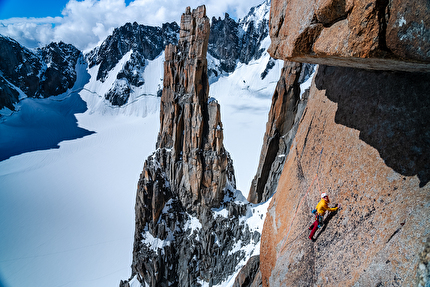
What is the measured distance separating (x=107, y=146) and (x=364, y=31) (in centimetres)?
6977

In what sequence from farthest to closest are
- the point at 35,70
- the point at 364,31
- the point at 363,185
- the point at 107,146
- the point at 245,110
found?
the point at 35,70
the point at 245,110
the point at 107,146
the point at 363,185
the point at 364,31

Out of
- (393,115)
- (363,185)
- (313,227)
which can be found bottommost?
(313,227)

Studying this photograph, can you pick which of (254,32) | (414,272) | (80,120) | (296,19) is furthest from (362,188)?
(254,32)

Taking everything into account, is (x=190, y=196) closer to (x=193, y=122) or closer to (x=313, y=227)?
(x=193, y=122)

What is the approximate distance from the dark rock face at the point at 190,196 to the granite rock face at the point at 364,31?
1575 centimetres

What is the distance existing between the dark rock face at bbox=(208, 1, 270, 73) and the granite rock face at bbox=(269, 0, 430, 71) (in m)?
101

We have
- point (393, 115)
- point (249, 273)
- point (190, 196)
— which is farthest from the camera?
point (190, 196)

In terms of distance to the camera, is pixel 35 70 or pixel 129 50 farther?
pixel 129 50

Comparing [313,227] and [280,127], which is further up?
[280,127]

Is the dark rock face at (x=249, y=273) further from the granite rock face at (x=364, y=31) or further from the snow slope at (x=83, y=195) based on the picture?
the granite rock face at (x=364, y=31)

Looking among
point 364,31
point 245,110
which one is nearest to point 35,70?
point 245,110

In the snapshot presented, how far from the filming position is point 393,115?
12.9 ft

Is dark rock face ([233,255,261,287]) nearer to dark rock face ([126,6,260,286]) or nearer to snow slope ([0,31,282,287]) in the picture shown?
snow slope ([0,31,282,287])

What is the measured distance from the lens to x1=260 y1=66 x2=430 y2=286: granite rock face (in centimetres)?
333
